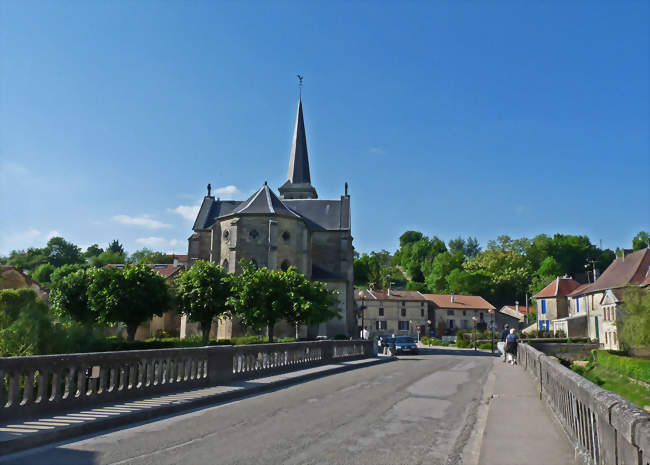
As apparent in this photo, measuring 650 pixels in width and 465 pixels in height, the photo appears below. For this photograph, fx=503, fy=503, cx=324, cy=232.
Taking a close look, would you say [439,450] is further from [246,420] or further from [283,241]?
[283,241]

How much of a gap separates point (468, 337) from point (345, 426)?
212ft

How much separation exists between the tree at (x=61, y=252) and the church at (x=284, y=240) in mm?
83628

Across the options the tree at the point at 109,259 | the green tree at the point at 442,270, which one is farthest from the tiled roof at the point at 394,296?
the tree at the point at 109,259

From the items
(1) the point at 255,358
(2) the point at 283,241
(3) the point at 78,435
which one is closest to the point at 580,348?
(2) the point at 283,241

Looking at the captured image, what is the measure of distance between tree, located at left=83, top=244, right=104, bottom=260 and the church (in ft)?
A: 293

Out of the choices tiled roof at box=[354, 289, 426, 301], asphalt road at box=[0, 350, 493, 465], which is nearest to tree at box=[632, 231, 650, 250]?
tiled roof at box=[354, 289, 426, 301]

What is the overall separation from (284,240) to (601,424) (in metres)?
43.4

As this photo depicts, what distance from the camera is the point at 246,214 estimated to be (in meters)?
46.2

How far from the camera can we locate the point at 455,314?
287ft

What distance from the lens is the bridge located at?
5914mm

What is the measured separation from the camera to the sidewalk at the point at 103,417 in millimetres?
6516

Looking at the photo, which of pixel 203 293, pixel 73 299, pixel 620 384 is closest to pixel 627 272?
pixel 620 384

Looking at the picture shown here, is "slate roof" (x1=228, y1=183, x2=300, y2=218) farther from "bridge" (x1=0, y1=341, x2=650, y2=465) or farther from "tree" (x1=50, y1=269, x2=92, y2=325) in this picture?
"bridge" (x1=0, y1=341, x2=650, y2=465)

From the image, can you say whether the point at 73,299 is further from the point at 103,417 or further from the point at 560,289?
the point at 560,289
